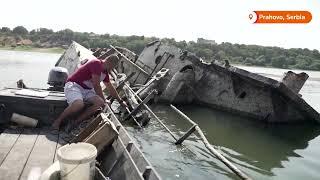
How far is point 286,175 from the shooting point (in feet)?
30.1

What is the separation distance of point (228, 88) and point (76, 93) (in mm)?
11063

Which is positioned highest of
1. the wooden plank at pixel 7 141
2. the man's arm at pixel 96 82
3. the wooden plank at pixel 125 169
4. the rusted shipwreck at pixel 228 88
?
the man's arm at pixel 96 82

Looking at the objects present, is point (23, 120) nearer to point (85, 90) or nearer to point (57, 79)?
point (85, 90)

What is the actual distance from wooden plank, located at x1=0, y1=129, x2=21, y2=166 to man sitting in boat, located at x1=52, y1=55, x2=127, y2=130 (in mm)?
785

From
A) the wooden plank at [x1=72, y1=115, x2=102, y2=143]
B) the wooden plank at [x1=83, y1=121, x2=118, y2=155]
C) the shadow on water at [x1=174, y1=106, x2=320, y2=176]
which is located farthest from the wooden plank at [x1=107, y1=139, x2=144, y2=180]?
the shadow on water at [x1=174, y1=106, x2=320, y2=176]

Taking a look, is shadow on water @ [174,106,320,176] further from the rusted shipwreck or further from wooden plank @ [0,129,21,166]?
wooden plank @ [0,129,21,166]

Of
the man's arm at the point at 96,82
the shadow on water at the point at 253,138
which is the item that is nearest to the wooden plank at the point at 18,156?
the man's arm at the point at 96,82

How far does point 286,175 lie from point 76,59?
15.1m

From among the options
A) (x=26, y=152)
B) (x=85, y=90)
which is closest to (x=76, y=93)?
(x=85, y=90)

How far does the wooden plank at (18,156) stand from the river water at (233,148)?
3.46m

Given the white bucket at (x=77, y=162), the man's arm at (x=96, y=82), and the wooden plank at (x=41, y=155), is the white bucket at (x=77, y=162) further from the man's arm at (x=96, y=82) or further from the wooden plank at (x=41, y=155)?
the man's arm at (x=96, y=82)

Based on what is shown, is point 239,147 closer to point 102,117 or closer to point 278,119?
point 278,119

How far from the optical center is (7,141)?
580cm

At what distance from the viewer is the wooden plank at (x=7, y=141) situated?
207 inches
